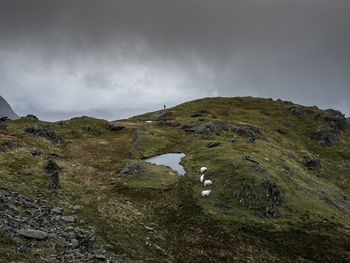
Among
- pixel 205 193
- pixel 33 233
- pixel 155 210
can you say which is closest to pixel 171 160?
pixel 205 193

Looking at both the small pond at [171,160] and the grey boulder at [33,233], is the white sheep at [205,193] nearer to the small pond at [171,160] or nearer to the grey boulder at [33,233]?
the small pond at [171,160]

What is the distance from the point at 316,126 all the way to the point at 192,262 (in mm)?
106936

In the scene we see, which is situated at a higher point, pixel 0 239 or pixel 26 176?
pixel 26 176

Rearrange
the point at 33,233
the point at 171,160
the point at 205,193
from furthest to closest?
the point at 171,160, the point at 205,193, the point at 33,233

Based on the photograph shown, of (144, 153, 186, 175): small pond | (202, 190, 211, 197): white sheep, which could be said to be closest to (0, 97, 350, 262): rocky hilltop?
(202, 190, 211, 197): white sheep

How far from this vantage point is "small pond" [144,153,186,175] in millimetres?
49438

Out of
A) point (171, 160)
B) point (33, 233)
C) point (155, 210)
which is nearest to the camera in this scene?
point (33, 233)

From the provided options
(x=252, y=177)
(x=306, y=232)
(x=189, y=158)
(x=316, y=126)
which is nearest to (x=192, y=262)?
(x=306, y=232)

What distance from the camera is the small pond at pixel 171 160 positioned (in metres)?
49.4

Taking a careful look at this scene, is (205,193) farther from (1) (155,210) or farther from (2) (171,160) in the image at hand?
(2) (171,160)

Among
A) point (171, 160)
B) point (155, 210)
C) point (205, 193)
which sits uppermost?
point (171, 160)

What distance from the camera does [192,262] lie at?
22266mm

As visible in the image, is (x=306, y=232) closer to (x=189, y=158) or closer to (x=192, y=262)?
(x=192, y=262)

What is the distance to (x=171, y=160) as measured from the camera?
2196 inches
